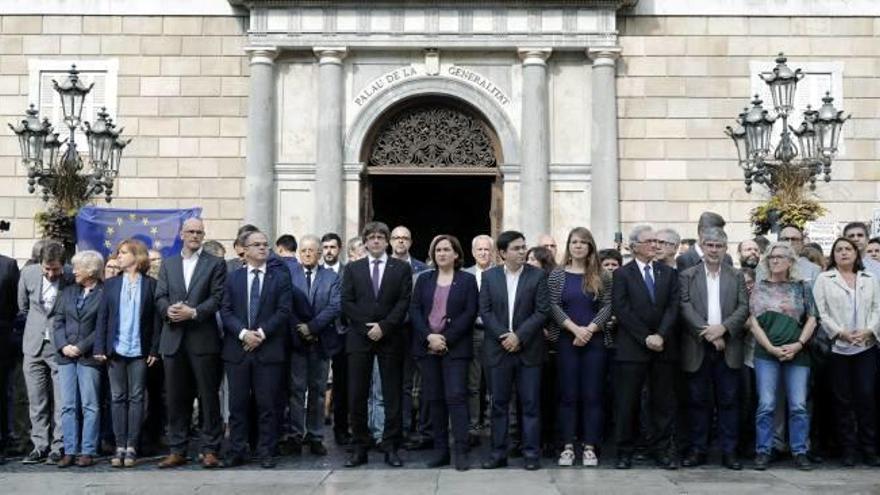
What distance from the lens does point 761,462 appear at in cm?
851

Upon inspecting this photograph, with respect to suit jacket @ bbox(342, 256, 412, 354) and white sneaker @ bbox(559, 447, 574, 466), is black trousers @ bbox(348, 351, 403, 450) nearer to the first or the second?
suit jacket @ bbox(342, 256, 412, 354)

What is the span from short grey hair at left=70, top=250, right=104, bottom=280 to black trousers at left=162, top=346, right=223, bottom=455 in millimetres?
1089

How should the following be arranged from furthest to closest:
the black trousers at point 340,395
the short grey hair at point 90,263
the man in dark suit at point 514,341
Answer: the black trousers at point 340,395, the short grey hair at point 90,263, the man in dark suit at point 514,341

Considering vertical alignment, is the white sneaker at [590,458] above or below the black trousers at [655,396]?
below

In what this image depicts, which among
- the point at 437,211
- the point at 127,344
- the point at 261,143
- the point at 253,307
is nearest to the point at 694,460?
the point at 253,307

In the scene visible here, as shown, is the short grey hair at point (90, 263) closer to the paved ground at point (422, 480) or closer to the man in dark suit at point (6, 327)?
the man in dark suit at point (6, 327)

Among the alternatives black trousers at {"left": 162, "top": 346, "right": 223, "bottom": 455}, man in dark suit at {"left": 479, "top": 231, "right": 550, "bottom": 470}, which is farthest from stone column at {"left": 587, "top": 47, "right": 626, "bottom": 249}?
black trousers at {"left": 162, "top": 346, "right": 223, "bottom": 455}

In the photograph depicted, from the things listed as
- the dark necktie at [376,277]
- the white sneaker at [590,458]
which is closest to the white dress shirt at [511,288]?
the dark necktie at [376,277]

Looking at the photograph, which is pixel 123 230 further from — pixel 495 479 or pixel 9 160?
pixel 495 479

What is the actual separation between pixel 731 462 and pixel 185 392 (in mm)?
4907

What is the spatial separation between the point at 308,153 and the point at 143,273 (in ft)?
23.7

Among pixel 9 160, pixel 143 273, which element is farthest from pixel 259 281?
pixel 9 160

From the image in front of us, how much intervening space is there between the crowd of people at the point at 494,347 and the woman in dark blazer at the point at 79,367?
0.7 inches

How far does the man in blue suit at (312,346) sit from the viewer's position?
30.9 feet
